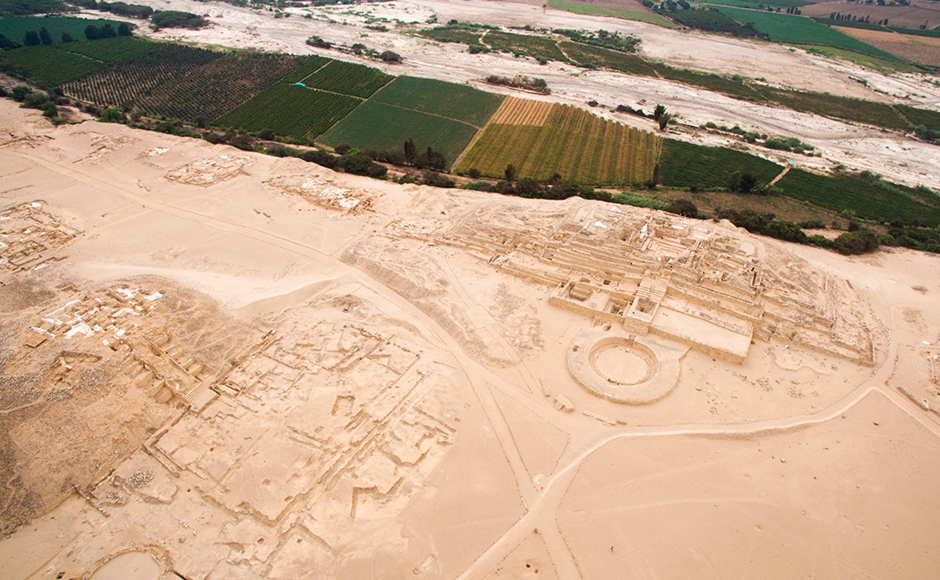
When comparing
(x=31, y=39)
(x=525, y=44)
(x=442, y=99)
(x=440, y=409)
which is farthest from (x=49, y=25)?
(x=440, y=409)

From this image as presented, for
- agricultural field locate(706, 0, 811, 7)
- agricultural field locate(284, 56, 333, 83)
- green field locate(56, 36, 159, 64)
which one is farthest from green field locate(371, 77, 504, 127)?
agricultural field locate(706, 0, 811, 7)

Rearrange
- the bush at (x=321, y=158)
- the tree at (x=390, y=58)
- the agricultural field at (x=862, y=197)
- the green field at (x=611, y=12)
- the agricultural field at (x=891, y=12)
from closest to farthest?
the agricultural field at (x=862, y=197) → the bush at (x=321, y=158) → the tree at (x=390, y=58) → the green field at (x=611, y=12) → the agricultural field at (x=891, y=12)

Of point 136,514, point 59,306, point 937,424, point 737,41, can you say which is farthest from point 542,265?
point 737,41

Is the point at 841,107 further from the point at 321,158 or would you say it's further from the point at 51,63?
the point at 51,63

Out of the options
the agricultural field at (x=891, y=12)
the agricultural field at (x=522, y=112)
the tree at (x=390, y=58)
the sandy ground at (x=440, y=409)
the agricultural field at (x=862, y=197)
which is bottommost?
the sandy ground at (x=440, y=409)

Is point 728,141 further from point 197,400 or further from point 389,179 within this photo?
point 197,400

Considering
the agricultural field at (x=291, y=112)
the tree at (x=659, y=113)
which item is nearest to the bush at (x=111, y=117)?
the agricultural field at (x=291, y=112)

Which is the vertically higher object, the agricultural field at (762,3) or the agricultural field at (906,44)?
the agricultural field at (762,3)

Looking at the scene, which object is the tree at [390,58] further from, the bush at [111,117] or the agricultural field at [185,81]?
the bush at [111,117]
